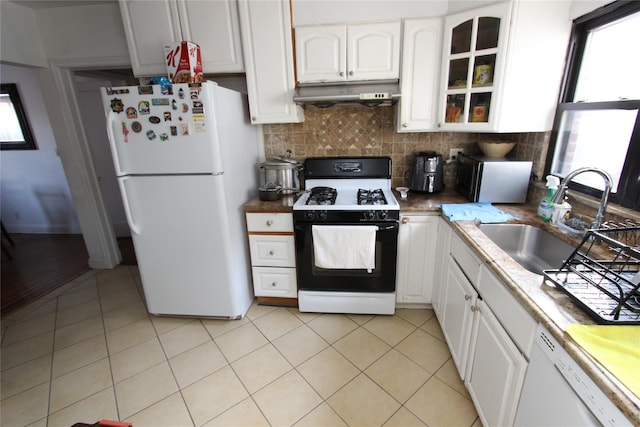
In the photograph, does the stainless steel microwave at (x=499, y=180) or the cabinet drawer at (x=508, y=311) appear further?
the stainless steel microwave at (x=499, y=180)

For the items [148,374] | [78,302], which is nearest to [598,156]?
[148,374]

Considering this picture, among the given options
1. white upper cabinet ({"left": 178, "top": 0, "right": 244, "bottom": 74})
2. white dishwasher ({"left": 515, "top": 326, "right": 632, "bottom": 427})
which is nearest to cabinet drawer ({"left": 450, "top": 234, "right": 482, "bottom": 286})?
white dishwasher ({"left": 515, "top": 326, "right": 632, "bottom": 427})

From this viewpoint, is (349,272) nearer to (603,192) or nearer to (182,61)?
(603,192)

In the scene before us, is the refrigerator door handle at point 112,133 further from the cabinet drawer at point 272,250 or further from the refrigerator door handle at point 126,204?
the cabinet drawer at point 272,250

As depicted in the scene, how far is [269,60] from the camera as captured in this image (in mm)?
2016

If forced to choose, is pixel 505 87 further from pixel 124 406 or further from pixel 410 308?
pixel 124 406

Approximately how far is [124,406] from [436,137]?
2.76m

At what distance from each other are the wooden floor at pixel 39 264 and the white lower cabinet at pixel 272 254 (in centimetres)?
191

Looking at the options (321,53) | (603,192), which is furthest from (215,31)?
(603,192)

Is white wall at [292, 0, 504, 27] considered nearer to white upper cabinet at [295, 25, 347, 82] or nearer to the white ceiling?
white upper cabinet at [295, 25, 347, 82]

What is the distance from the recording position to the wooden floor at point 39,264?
8.75 feet

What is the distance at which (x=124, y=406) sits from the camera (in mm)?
1554

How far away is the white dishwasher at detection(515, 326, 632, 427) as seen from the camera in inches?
25.9

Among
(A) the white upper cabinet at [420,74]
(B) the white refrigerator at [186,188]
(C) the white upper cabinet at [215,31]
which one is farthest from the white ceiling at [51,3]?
(A) the white upper cabinet at [420,74]
